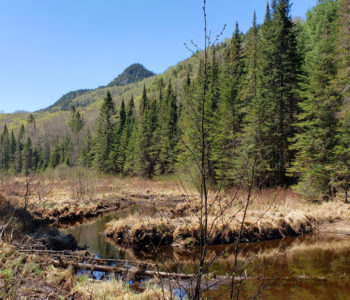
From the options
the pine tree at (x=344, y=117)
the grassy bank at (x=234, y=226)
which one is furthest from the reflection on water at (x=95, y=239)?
the pine tree at (x=344, y=117)

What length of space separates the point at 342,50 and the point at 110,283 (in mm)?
15784

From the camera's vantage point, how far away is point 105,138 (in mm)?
47281

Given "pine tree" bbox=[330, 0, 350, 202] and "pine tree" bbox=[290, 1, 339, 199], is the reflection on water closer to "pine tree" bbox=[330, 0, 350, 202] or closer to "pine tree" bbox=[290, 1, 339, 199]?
"pine tree" bbox=[290, 1, 339, 199]

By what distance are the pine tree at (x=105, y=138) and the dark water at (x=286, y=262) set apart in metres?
35.1

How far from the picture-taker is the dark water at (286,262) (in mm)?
5582

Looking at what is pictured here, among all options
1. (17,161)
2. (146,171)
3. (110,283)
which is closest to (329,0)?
(146,171)

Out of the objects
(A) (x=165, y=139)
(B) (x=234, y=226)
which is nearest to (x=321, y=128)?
(B) (x=234, y=226)

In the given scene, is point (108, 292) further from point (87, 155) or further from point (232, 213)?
point (87, 155)

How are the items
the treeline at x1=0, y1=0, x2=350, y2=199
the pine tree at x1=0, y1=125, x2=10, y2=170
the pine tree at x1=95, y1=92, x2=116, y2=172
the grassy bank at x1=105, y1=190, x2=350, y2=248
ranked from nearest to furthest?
1. the grassy bank at x1=105, y1=190, x2=350, y2=248
2. the treeline at x1=0, y1=0, x2=350, y2=199
3. the pine tree at x1=95, y1=92, x2=116, y2=172
4. the pine tree at x1=0, y1=125, x2=10, y2=170

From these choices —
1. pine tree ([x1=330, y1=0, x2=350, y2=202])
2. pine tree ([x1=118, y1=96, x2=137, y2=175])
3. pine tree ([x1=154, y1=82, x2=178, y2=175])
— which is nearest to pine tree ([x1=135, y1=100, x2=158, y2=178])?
pine tree ([x1=154, y1=82, x2=178, y2=175])

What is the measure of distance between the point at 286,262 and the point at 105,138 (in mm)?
43175

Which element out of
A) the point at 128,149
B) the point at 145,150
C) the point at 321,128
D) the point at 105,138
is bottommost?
the point at 145,150

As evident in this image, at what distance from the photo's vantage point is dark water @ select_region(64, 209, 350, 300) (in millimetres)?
5582

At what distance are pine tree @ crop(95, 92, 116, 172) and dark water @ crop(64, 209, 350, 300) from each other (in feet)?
115
